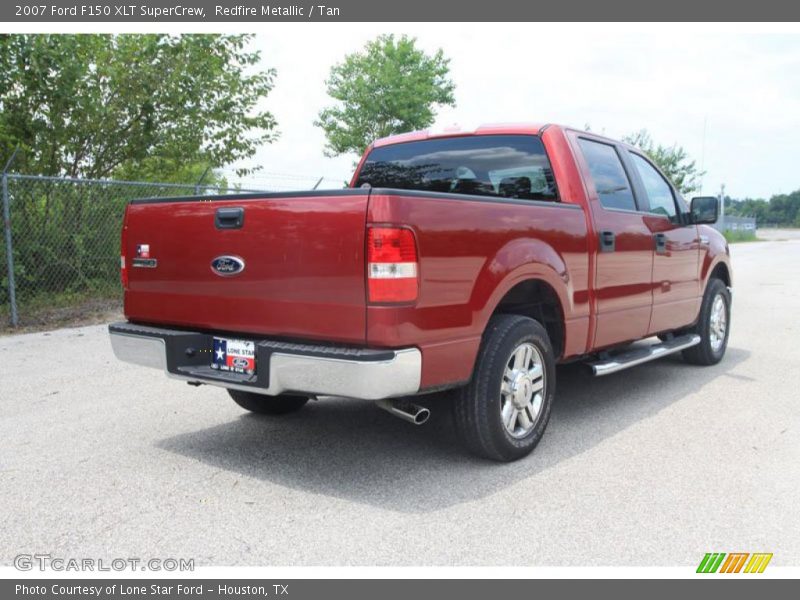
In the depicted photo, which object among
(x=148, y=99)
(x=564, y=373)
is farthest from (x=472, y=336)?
(x=148, y=99)

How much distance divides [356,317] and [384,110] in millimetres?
30204

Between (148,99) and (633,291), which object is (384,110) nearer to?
(148,99)

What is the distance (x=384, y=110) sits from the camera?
3244 cm

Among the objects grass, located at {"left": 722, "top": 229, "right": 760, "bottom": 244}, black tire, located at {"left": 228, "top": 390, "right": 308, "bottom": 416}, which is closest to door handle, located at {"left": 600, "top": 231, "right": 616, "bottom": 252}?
black tire, located at {"left": 228, "top": 390, "right": 308, "bottom": 416}

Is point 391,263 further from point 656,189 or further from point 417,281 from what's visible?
point 656,189

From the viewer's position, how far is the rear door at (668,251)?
577 centimetres

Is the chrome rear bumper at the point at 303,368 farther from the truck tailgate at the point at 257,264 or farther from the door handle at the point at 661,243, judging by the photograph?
the door handle at the point at 661,243

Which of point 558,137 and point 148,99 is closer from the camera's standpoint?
point 558,137

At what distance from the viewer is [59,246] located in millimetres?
10508

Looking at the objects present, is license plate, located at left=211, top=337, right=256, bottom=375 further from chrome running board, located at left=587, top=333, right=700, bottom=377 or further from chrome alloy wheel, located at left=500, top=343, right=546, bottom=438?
chrome running board, located at left=587, top=333, right=700, bottom=377

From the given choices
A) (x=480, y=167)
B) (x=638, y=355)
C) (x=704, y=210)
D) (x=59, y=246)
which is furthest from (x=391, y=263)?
(x=59, y=246)

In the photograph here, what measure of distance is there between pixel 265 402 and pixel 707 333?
4181 mm

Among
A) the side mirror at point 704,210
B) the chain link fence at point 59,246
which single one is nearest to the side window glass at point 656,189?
the side mirror at point 704,210

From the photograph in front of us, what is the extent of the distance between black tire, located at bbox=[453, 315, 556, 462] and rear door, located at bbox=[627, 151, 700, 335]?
2.00m
